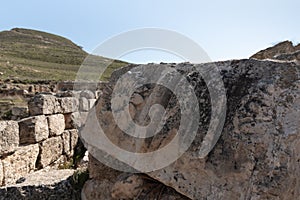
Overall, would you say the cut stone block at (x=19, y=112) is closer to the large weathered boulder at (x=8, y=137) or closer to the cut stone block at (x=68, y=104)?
the cut stone block at (x=68, y=104)

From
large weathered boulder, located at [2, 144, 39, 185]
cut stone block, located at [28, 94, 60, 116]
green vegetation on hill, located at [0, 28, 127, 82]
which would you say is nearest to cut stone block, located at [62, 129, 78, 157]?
cut stone block, located at [28, 94, 60, 116]

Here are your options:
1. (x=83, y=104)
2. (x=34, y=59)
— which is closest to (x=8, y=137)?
(x=83, y=104)

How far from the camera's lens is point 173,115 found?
8.89 feet

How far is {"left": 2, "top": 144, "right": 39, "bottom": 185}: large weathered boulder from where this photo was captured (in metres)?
6.15

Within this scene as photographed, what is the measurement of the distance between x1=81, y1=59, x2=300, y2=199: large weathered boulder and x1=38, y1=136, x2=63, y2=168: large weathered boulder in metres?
5.52

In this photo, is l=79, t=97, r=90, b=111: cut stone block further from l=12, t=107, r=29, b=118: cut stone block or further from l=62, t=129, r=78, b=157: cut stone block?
l=12, t=107, r=29, b=118: cut stone block

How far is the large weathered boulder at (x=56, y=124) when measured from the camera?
8.70 metres

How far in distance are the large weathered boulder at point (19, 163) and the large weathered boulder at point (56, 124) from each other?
1073 millimetres

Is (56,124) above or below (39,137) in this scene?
above

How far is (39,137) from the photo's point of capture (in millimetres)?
7863

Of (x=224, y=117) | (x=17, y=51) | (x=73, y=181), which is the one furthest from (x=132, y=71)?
(x=17, y=51)

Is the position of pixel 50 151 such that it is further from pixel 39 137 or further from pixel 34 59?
pixel 34 59

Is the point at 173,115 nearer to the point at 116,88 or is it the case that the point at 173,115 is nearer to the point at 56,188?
the point at 116,88

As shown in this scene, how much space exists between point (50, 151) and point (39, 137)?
0.66 metres
